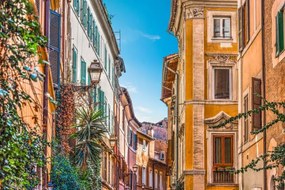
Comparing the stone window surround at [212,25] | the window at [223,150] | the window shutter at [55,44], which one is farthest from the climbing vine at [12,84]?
the stone window surround at [212,25]

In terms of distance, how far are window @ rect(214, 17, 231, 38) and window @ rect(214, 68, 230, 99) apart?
1.74 metres

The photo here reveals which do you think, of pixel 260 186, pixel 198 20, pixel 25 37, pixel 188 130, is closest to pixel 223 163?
pixel 188 130

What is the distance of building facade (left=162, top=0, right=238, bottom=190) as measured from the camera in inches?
1513

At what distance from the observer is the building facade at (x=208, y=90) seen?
38438mm

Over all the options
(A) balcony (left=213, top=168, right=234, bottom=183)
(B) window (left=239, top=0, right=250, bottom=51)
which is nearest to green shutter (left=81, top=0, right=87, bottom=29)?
(A) balcony (left=213, top=168, right=234, bottom=183)

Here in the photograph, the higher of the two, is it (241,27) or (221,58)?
(221,58)

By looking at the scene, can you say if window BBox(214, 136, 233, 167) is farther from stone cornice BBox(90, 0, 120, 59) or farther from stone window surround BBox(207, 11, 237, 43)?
stone cornice BBox(90, 0, 120, 59)

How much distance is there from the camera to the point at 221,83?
39.6m

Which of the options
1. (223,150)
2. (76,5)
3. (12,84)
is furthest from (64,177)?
(223,150)

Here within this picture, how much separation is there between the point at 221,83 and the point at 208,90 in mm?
785

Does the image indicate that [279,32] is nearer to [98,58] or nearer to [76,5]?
[76,5]

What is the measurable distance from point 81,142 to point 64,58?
13.4 feet

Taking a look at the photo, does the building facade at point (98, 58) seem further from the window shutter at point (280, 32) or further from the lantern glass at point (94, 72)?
the window shutter at point (280, 32)

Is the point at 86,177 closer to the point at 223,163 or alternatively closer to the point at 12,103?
the point at 223,163
